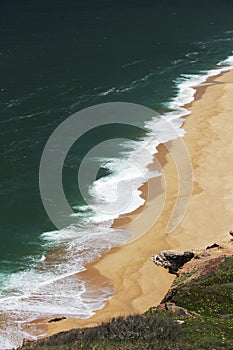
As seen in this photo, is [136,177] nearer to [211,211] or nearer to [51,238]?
[211,211]

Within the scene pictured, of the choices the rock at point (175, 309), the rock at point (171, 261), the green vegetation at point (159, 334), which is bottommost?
the rock at point (171, 261)

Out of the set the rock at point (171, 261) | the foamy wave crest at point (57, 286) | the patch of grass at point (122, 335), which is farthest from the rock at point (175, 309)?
the foamy wave crest at point (57, 286)

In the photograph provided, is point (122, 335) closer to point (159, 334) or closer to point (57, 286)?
point (159, 334)

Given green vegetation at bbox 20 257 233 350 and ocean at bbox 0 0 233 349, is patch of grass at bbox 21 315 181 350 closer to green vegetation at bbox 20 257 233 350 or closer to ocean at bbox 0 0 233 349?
green vegetation at bbox 20 257 233 350

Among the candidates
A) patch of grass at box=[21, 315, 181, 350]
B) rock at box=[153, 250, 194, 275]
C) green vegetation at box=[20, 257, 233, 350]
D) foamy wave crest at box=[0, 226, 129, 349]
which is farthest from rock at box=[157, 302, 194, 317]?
foamy wave crest at box=[0, 226, 129, 349]

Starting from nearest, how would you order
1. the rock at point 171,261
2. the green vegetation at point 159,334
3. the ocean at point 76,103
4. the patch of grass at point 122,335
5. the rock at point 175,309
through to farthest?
the green vegetation at point 159,334 < the patch of grass at point 122,335 < the rock at point 175,309 < the rock at point 171,261 < the ocean at point 76,103

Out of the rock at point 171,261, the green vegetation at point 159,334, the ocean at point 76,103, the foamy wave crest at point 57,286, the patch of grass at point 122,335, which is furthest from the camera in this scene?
the ocean at point 76,103

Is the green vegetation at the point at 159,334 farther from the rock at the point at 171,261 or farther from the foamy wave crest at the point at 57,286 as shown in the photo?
the foamy wave crest at the point at 57,286
